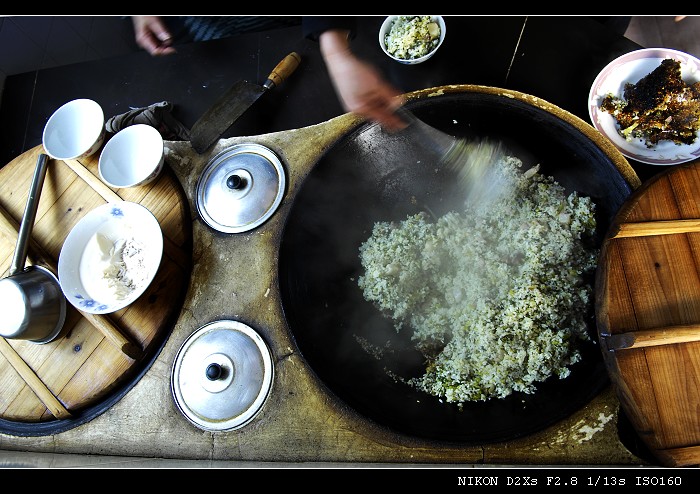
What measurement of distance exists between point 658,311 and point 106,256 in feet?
6.17

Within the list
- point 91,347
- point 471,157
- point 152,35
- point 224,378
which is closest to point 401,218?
point 471,157

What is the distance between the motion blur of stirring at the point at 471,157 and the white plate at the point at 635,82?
516 mm

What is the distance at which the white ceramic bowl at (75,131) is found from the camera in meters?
1.93

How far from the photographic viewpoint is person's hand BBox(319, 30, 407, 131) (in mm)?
1766

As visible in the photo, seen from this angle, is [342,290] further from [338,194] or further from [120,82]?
[120,82]

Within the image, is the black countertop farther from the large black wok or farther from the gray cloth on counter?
the large black wok

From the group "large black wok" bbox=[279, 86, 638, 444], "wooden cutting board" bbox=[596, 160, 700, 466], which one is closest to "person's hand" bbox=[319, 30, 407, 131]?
"large black wok" bbox=[279, 86, 638, 444]

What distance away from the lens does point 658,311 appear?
42.7 inches

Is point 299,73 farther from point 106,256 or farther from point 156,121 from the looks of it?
point 106,256
